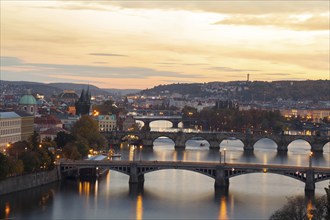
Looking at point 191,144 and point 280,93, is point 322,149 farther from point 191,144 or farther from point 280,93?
point 280,93

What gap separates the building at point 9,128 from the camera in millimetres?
36438

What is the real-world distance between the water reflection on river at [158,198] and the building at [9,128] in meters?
5.20

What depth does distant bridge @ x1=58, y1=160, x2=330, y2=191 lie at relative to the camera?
3002 cm

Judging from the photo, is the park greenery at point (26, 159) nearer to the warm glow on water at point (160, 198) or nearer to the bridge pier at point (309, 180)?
the warm glow on water at point (160, 198)

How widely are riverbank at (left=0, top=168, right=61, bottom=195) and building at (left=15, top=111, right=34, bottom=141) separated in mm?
8085

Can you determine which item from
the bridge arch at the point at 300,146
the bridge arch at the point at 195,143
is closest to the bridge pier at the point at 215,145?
the bridge arch at the point at 195,143

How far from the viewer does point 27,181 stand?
28.8 meters

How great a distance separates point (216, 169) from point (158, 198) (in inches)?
133

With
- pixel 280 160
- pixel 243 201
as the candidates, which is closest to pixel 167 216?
pixel 243 201

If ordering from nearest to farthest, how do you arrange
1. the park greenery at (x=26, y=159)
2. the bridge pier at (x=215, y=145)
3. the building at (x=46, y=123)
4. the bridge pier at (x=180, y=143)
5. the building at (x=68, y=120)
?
the park greenery at (x=26, y=159) < the building at (x=46, y=123) < the building at (x=68, y=120) < the bridge pier at (x=180, y=143) < the bridge pier at (x=215, y=145)

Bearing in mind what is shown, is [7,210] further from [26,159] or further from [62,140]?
[62,140]

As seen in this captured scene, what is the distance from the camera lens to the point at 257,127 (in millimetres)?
69188

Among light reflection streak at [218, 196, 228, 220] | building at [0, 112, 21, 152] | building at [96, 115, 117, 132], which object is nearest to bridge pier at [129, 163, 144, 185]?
light reflection streak at [218, 196, 228, 220]

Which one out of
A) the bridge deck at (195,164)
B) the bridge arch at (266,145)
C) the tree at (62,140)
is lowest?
the bridge arch at (266,145)
